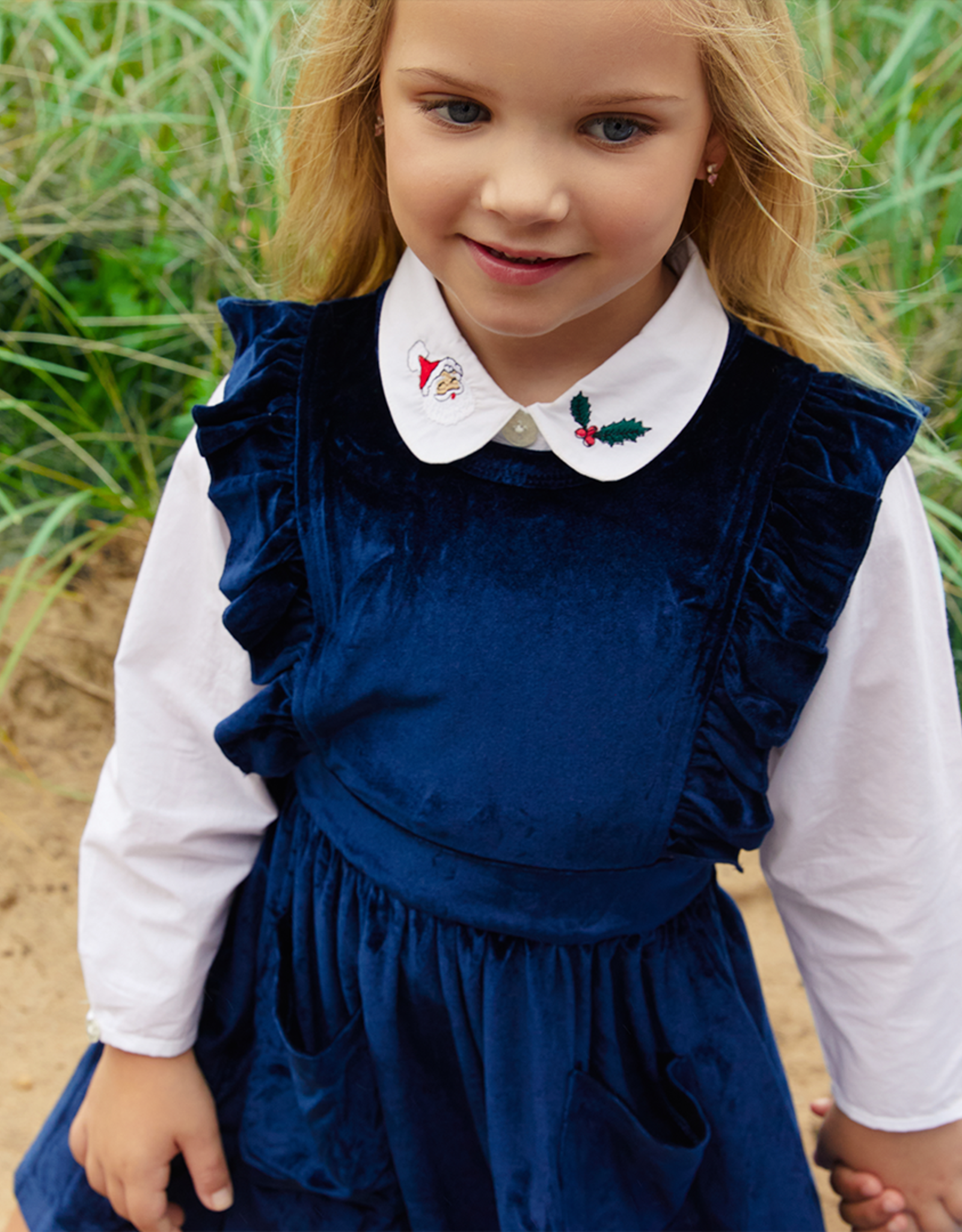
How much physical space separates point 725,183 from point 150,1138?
3.02 feet

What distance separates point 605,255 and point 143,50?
2.16 meters

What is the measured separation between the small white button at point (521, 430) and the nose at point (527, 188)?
0.18 meters

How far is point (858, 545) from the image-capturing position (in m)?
0.84

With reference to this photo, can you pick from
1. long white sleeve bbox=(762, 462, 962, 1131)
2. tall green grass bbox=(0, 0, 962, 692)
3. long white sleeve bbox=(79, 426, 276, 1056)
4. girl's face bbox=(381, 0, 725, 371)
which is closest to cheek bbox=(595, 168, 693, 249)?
girl's face bbox=(381, 0, 725, 371)

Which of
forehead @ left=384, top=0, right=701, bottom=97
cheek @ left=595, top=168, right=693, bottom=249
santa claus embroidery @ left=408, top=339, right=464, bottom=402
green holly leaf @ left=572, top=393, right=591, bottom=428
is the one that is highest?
forehead @ left=384, top=0, right=701, bottom=97

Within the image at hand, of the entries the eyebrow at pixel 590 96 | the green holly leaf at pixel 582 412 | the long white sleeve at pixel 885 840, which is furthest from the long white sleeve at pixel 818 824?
the eyebrow at pixel 590 96

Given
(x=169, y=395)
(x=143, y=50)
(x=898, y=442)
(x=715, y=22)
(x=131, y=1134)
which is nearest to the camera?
(x=715, y=22)

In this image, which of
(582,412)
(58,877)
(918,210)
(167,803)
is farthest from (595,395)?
(918,210)

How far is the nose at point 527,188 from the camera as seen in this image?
72cm

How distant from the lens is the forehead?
2.22 feet

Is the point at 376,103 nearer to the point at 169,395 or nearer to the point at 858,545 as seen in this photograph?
the point at 858,545

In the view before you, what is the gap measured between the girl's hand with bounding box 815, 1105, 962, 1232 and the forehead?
33.4 inches

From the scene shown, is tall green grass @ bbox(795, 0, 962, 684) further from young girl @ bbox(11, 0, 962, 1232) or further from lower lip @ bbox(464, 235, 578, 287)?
lower lip @ bbox(464, 235, 578, 287)

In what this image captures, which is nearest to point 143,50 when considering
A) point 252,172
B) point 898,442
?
point 252,172
